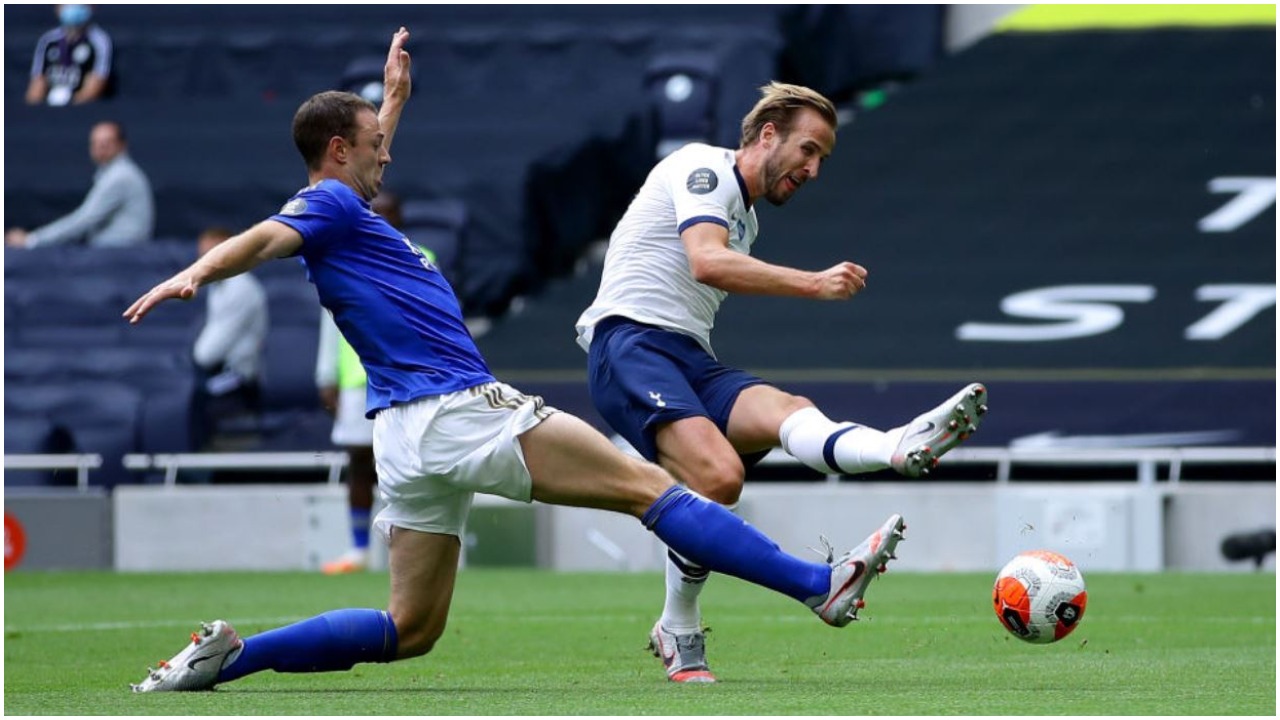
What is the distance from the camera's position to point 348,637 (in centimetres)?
670

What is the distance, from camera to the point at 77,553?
1545cm

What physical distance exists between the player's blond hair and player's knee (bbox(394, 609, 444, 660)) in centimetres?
177

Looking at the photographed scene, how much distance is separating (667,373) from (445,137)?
41.2ft

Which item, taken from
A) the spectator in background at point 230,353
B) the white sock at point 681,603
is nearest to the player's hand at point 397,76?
the white sock at point 681,603

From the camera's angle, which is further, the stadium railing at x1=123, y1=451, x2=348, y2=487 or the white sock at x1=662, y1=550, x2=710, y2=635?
the stadium railing at x1=123, y1=451, x2=348, y2=487

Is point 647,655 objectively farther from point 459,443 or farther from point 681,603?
point 459,443

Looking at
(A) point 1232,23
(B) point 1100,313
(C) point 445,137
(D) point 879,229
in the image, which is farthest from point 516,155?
(A) point 1232,23

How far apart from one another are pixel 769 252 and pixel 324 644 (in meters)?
13.0

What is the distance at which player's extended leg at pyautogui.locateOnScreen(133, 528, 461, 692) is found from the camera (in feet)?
21.6

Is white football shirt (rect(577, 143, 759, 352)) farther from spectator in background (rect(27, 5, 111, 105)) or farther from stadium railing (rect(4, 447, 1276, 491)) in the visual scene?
spectator in background (rect(27, 5, 111, 105))

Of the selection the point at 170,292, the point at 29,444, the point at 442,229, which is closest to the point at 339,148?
the point at 170,292

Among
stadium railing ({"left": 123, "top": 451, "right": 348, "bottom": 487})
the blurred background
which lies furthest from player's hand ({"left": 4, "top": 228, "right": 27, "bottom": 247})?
stadium railing ({"left": 123, "top": 451, "right": 348, "bottom": 487})

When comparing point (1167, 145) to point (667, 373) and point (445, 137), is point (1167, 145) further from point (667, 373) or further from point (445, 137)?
point (667, 373)

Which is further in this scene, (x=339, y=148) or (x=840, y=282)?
(x=339, y=148)
